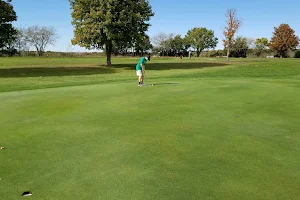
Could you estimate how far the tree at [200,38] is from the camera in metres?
118

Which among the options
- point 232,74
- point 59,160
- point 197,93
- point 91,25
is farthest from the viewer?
point 91,25

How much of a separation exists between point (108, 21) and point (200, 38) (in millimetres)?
88687

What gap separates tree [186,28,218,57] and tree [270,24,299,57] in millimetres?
35534

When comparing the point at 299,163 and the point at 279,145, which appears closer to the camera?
the point at 299,163

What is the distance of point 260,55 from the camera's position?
8894cm

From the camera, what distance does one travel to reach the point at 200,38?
119000mm

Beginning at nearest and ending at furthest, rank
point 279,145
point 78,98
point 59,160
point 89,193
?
1. point 89,193
2. point 59,160
3. point 279,145
4. point 78,98

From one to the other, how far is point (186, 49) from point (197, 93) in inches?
4364

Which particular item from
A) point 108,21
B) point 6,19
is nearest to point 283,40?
point 108,21

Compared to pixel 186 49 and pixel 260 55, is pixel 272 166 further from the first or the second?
pixel 186 49

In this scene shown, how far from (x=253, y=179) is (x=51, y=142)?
3.34 meters

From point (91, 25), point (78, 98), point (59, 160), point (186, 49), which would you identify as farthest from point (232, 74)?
point (186, 49)

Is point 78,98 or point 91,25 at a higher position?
point 91,25

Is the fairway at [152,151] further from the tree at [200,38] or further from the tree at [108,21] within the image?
the tree at [200,38]
